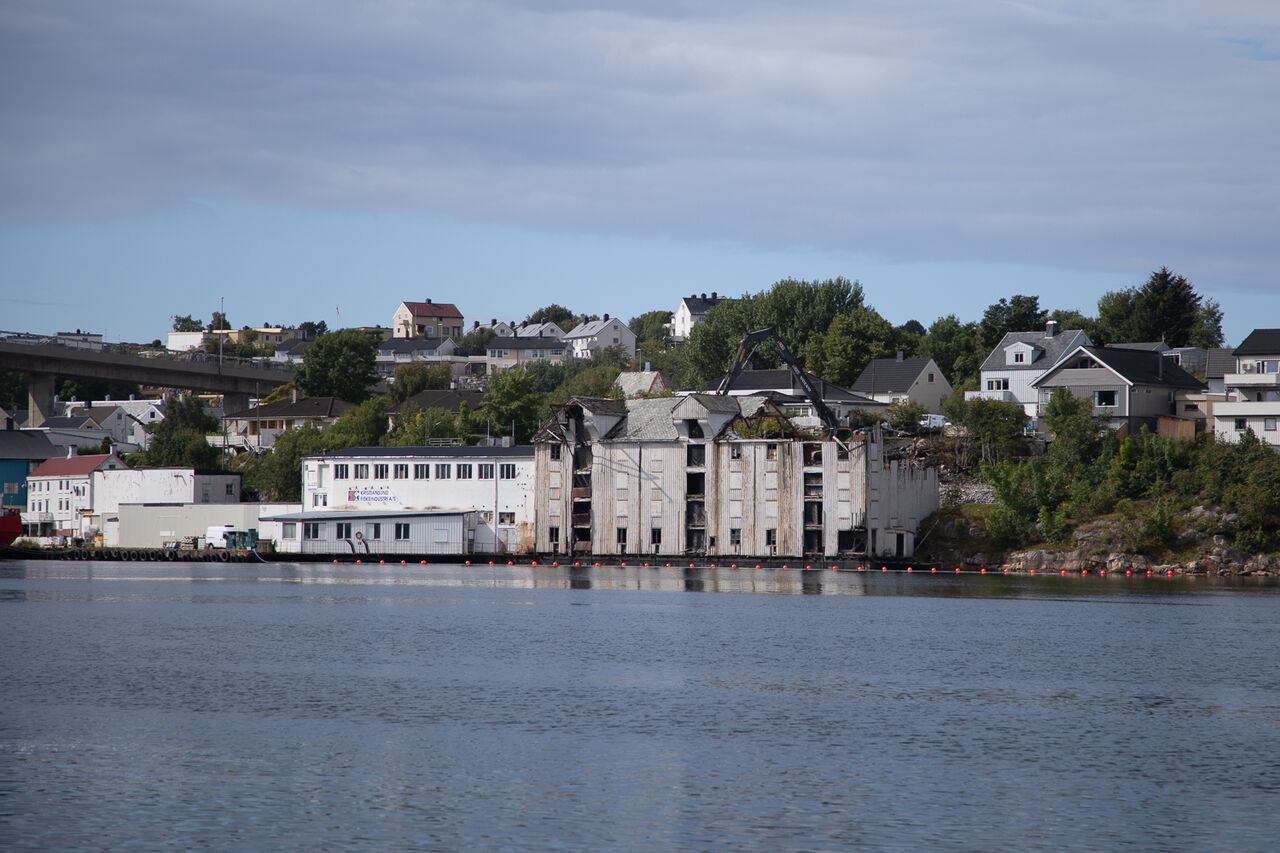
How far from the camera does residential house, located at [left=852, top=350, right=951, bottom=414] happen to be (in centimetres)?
10919

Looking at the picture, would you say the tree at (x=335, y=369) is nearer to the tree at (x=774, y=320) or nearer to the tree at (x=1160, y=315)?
the tree at (x=774, y=320)

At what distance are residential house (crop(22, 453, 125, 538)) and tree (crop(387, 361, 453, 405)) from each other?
123ft

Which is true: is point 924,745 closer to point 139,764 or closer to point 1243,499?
point 139,764

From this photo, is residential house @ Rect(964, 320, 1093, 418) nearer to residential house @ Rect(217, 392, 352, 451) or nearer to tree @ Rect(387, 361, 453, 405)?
tree @ Rect(387, 361, 453, 405)

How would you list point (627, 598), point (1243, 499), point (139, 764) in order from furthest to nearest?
point (1243, 499), point (627, 598), point (139, 764)

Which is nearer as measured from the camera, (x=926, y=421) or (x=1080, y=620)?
(x=1080, y=620)

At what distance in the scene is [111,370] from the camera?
123312 millimetres

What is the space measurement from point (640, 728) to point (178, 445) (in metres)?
101

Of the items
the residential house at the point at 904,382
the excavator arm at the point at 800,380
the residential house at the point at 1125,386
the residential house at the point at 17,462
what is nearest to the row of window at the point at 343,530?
the excavator arm at the point at 800,380

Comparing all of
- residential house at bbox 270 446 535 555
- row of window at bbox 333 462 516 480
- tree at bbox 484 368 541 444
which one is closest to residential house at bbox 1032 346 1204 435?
residential house at bbox 270 446 535 555

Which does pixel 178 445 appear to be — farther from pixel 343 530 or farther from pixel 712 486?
pixel 712 486

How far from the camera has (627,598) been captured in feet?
212

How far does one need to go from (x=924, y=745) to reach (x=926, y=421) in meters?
70.3

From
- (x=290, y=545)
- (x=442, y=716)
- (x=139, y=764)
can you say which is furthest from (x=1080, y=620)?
(x=290, y=545)
